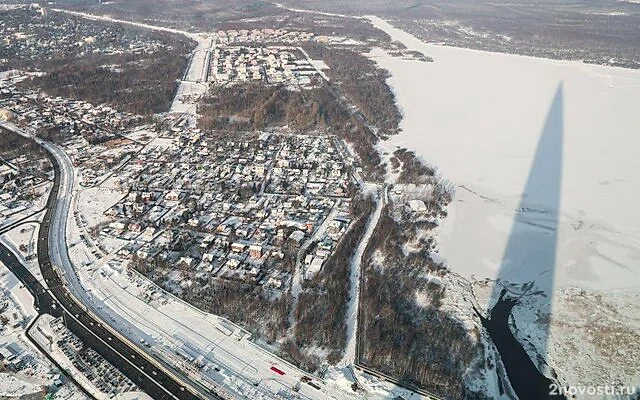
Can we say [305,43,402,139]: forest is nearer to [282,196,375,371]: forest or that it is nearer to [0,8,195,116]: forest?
[0,8,195,116]: forest

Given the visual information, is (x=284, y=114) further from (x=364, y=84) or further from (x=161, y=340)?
(x=161, y=340)

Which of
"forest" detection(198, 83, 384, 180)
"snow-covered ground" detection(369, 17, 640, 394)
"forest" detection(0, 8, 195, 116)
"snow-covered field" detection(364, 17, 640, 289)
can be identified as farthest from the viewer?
"forest" detection(0, 8, 195, 116)

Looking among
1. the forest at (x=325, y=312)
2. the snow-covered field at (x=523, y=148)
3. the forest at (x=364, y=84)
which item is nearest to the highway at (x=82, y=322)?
the forest at (x=325, y=312)

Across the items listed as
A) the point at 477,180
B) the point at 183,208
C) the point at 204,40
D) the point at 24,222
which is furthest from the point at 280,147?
the point at 204,40

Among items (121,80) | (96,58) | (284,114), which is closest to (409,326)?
(284,114)

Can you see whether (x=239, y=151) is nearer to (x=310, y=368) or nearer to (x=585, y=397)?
(x=310, y=368)

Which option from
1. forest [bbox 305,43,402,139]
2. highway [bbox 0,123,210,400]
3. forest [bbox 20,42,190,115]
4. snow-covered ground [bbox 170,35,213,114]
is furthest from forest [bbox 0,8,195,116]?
highway [bbox 0,123,210,400]

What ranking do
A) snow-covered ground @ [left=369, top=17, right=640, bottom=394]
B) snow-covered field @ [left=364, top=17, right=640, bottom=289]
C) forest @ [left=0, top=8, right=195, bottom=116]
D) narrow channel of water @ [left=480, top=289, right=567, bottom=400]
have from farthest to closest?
forest @ [left=0, top=8, right=195, bottom=116]
snow-covered field @ [left=364, top=17, right=640, bottom=289]
snow-covered ground @ [left=369, top=17, right=640, bottom=394]
narrow channel of water @ [left=480, top=289, right=567, bottom=400]

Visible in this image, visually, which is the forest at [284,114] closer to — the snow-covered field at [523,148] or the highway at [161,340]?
the snow-covered field at [523,148]
